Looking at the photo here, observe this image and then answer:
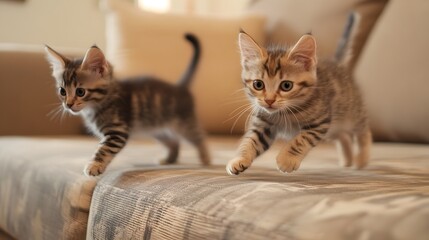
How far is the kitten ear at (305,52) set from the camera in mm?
1124

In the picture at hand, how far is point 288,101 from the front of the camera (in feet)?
3.73

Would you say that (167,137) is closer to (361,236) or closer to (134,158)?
(134,158)

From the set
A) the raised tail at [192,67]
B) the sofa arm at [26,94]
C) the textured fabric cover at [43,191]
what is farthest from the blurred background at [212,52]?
the textured fabric cover at [43,191]

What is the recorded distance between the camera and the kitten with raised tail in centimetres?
129

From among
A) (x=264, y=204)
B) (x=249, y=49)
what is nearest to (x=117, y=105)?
(x=249, y=49)

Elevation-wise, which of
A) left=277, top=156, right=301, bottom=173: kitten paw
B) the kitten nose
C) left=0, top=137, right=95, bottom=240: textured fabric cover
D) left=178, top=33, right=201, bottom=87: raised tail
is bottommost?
left=0, top=137, right=95, bottom=240: textured fabric cover

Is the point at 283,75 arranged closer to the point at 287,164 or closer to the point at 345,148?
the point at 287,164

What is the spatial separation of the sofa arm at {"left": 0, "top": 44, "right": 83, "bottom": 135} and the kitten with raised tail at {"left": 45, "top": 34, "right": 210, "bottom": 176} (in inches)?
27.8

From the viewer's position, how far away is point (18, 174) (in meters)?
1.43

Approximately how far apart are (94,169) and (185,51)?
3.53ft

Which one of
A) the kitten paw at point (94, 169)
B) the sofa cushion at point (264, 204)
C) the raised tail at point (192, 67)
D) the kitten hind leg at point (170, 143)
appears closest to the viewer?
the sofa cushion at point (264, 204)

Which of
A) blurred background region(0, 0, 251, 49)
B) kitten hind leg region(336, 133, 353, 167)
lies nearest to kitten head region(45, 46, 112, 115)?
kitten hind leg region(336, 133, 353, 167)

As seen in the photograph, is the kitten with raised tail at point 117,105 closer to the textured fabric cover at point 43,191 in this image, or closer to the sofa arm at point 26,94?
the textured fabric cover at point 43,191

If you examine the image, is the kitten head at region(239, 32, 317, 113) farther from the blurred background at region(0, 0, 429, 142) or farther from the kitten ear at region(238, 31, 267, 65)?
the blurred background at region(0, 0, 429, 142)
